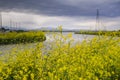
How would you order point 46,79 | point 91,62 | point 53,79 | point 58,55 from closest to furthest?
point 53,79 < point 46,79 < point 91,62 < point 58,55

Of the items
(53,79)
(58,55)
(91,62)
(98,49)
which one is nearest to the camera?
(53,79)

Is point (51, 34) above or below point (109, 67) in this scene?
above

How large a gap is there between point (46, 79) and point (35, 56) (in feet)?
6.50

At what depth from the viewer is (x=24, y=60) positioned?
27.9 ft

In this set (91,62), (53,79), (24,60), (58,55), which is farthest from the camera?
(24,60)

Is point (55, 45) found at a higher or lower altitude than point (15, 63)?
higher

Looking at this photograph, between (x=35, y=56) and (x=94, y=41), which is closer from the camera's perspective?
(x=35, y=56)

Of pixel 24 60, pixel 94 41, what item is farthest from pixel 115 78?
pixel 94 41

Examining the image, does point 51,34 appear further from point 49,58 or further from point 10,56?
point 10,56

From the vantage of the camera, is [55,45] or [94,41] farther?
[94,41]

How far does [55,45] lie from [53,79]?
9.44 feet

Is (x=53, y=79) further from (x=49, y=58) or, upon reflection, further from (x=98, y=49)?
(x=98, y=49)

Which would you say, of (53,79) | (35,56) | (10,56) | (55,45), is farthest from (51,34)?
(53,79)

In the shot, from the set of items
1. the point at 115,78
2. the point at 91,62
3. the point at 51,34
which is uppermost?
the point at 51,34
